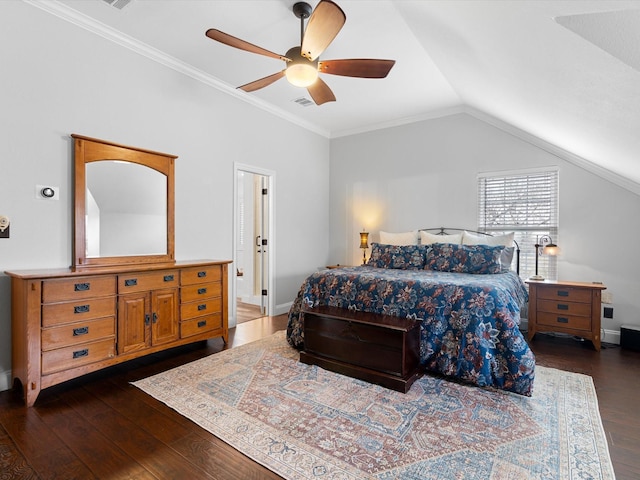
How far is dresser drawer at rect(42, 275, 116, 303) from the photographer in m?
2.34

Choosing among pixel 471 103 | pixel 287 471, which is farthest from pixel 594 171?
pixel 287 471

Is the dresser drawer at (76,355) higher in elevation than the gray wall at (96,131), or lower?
lower

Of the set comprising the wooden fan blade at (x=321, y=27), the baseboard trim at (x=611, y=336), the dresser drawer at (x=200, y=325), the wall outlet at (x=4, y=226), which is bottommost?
the baseboard trim at (x=611, y=336)

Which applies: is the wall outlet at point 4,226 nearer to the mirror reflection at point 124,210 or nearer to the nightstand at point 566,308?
the mirror reflection at point 124,210

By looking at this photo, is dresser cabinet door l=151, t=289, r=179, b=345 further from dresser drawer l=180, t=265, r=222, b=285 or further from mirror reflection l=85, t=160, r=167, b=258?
mirror reflection l=85, t=160, r=167, b=258

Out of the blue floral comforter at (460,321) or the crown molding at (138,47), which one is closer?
the blue floral comforter at (460,321)

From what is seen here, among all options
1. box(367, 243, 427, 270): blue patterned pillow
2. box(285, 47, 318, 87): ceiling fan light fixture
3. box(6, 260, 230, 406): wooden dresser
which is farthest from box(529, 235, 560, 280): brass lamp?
box(6, 260, 230, 406): wooden dresser

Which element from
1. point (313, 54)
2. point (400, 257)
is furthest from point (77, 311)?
point (400, 257)

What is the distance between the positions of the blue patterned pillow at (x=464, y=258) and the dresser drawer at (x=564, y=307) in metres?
0.66

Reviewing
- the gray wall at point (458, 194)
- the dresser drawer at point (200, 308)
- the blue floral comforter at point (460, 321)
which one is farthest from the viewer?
the gray wall at point (458, 194)

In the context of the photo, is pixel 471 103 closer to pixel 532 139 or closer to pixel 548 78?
pixel 532 139

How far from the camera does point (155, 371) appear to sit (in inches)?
114

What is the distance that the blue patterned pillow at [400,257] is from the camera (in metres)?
4.08

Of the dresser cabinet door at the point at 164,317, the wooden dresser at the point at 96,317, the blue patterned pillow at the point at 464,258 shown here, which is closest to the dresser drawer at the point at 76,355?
the wooden dresser at the point at 96,317
